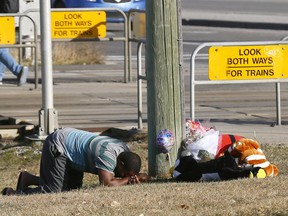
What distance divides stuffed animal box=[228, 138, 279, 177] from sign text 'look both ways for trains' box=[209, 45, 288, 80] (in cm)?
304

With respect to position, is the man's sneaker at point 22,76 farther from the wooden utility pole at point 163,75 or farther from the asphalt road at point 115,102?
the wooden utility pole at point 163,75

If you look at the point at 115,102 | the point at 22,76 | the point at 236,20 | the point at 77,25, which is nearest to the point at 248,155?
the point at 115,102

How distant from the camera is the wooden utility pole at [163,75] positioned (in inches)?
388

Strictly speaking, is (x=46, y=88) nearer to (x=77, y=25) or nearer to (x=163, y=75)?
(x=163, y=75)

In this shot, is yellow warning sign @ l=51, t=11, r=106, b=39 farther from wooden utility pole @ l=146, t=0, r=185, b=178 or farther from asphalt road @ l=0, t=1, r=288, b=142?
wooden utility pole @ l=146, t=0, r=185, b=178

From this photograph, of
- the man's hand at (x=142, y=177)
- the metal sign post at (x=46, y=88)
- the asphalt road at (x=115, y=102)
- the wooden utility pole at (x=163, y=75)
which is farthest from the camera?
the asphalt road at (x=115, y=102)

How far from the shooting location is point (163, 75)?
9.91 meters

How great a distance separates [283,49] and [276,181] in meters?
4.03

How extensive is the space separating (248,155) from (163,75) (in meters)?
1.24

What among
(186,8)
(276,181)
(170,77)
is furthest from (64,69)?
(186,8)

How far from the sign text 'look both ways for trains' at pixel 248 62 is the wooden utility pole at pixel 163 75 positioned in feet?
7.36

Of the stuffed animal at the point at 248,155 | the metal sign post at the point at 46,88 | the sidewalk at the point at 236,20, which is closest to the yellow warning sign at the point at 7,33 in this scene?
the metal sign post at the point at 46,88

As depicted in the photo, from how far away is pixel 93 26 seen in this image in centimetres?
1714

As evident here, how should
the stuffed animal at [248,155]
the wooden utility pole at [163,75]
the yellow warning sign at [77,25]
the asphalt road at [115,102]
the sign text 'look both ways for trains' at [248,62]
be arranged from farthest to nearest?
the yellow warning sign at [77,25] < the asphalt road at [115,102] < the sign text 'look both ways for trains' at [248,62] < the wooden utility pole at [163,75] < the stuffed animal at [248,155]
